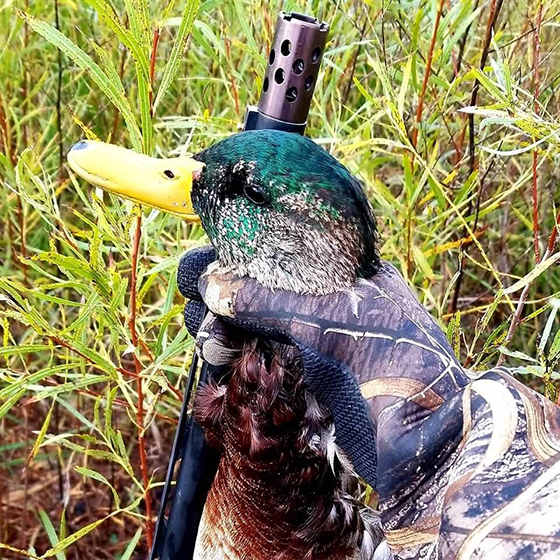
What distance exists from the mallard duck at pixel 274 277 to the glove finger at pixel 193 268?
4 centimetres

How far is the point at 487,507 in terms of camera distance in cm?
38

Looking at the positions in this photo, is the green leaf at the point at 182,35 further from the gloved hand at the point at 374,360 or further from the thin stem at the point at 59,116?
the thin stem at the point at 59,116

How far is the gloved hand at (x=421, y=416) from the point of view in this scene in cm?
38

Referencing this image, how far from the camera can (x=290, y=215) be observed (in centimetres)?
50

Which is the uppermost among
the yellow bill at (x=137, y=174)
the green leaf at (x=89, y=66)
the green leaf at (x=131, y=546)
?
the green leaf at (x=89, y=66)

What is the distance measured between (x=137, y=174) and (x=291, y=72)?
140 millimetres

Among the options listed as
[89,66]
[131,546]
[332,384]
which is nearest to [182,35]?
[89,66]

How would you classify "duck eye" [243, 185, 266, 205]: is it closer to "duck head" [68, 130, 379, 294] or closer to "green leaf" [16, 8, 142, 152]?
"duck head" [68, 130, 379, 294]

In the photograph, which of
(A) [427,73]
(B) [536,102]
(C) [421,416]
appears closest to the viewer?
(C) [421,416]

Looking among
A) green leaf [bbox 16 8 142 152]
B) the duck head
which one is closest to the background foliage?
green leaf [bbox 16 8 142 152]

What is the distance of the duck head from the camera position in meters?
0.50

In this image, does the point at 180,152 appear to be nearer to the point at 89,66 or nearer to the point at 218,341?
the point at 89,66

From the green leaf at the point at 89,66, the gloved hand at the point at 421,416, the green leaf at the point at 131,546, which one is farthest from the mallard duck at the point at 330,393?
the green leaf at the point at 131,546

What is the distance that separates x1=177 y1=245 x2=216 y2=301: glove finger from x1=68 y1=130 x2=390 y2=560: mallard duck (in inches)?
1.7
